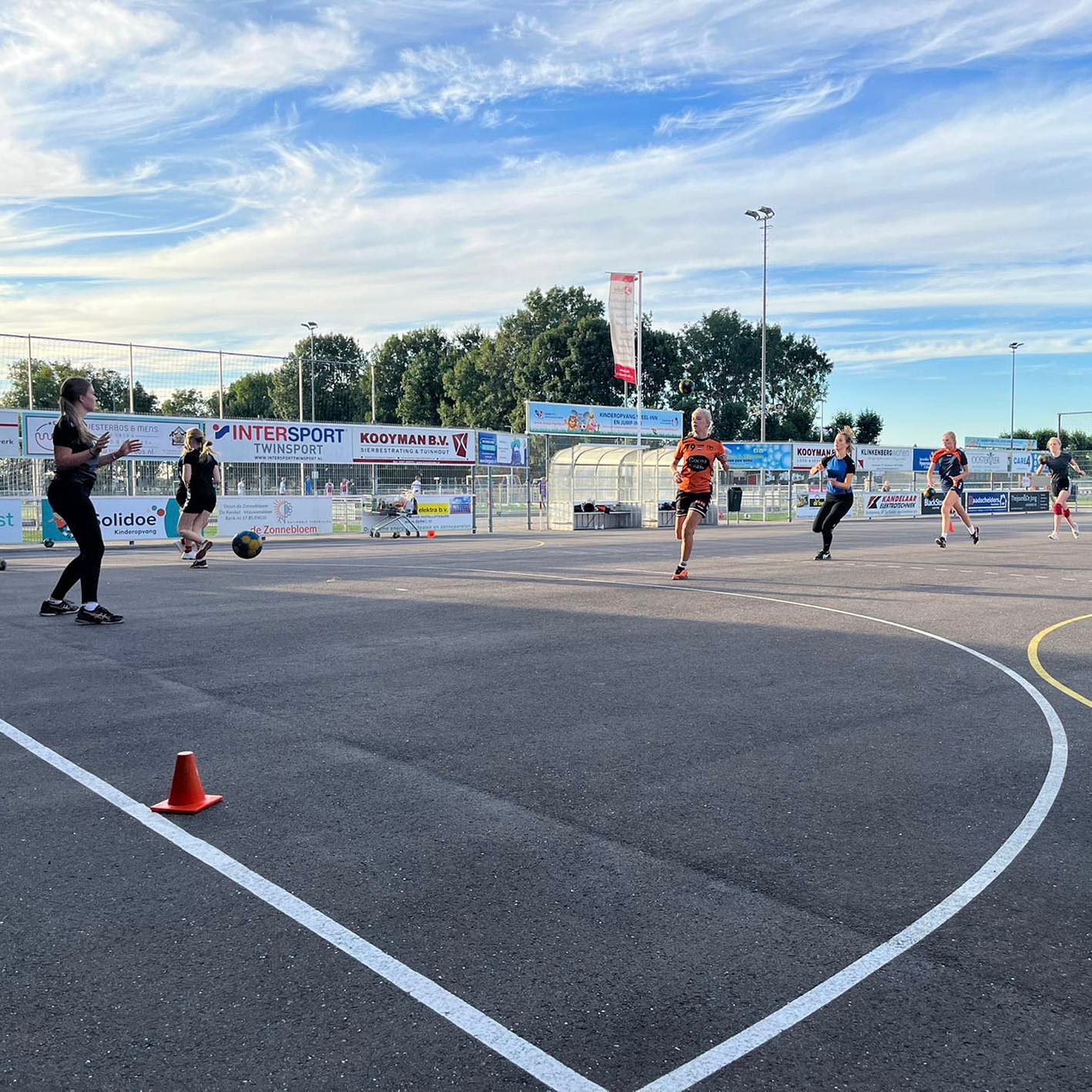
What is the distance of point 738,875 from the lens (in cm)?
346

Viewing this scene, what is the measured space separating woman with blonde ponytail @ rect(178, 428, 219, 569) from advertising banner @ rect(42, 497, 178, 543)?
9.14m

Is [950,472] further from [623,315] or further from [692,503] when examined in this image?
[623,315]

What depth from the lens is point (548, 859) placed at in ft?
11.7

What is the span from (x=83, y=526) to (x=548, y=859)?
683 centimetres

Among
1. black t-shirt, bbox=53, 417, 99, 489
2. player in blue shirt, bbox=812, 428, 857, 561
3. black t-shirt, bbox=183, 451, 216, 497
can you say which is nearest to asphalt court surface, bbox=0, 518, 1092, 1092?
black t-shirt, bbox=53, 417, 99, 489

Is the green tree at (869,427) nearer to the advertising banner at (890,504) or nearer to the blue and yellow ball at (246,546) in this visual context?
the advertising banner at (890,504)

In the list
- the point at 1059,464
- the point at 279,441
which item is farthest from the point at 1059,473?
the point at 279,441

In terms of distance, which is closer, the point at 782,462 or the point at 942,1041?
the point at 942,1041

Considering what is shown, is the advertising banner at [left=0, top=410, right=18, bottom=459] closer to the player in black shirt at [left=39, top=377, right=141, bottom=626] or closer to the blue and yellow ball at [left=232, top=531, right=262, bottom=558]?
the blue and yellow ball at [left=232, top=531, right=262, bottom=558]

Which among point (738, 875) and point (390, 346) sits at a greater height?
point (390, 346)

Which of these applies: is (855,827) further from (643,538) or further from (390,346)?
(390,346)

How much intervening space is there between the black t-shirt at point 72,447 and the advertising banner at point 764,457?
33332mm

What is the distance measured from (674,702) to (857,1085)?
12.4 feet

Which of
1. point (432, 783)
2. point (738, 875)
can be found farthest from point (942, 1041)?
point (432, 783)
